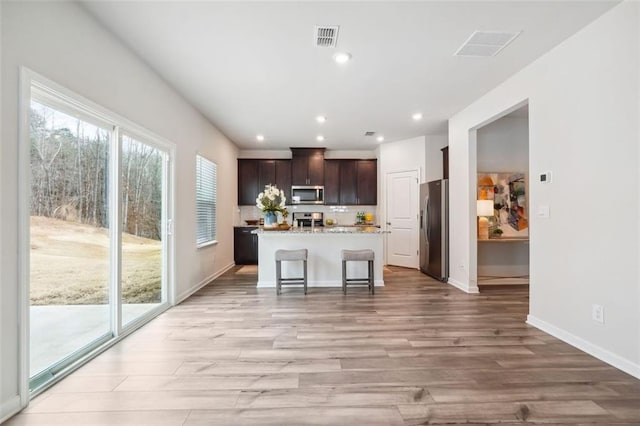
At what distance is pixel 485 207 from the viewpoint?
487cm

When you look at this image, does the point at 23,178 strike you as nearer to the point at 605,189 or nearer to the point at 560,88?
the point at 605,189

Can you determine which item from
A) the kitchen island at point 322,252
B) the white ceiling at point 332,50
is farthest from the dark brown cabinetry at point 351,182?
the white ceiling at point 332,50

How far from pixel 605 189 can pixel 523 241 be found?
116 inches

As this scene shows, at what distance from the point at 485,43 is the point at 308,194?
486 centimetres

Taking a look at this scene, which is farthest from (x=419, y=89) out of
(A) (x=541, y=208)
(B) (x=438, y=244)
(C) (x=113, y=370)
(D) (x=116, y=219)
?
(C) (x=113, y=370)

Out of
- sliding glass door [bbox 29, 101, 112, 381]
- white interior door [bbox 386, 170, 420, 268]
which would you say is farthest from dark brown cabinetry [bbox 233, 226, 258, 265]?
sliding glass door [bbox 29, 101, 112, 381]

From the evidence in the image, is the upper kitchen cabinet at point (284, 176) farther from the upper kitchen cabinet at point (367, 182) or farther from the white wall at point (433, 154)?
the white wall at point (433, 154)

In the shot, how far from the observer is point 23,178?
1.79m

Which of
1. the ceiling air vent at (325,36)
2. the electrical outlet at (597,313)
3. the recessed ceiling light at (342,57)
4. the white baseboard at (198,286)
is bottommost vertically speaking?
the white baseboard at (198,286)

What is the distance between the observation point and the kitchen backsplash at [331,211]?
7.34 meters

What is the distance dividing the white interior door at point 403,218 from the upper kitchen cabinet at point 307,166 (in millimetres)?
1611

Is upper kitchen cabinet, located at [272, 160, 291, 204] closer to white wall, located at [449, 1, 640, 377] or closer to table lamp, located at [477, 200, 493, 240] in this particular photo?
table lamp, located at [477, 200, 493, 240]

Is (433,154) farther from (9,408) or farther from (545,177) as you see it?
(9,408)

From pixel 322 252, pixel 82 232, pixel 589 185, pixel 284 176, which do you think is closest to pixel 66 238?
pixel 82 232
